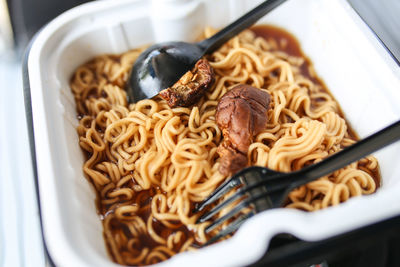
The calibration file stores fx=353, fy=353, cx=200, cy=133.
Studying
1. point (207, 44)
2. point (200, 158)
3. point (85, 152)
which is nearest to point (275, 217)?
point (200, 158)

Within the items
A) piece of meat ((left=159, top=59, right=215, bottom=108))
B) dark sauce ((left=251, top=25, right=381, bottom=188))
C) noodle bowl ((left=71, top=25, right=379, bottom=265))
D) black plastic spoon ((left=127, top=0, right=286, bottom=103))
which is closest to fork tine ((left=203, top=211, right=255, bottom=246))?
noodle bowl ((left=71, top=25, right=379, bottom=265))

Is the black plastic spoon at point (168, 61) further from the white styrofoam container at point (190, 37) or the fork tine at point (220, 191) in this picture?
the fork tine at point (220, 191)

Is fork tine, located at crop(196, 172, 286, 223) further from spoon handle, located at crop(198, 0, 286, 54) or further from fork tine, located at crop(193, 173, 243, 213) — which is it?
spoon handle, located at crop(198, 0, 286, 54)

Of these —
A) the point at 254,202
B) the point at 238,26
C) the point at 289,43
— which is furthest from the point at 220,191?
the point at 289,43

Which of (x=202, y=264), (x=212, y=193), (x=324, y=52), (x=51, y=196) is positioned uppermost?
(x=324, y=52)

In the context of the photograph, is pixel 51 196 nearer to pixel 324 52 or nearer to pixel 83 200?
pixel 83 200

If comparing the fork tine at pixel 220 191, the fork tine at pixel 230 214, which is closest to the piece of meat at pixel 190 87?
the fork tine at pixel 220 191
